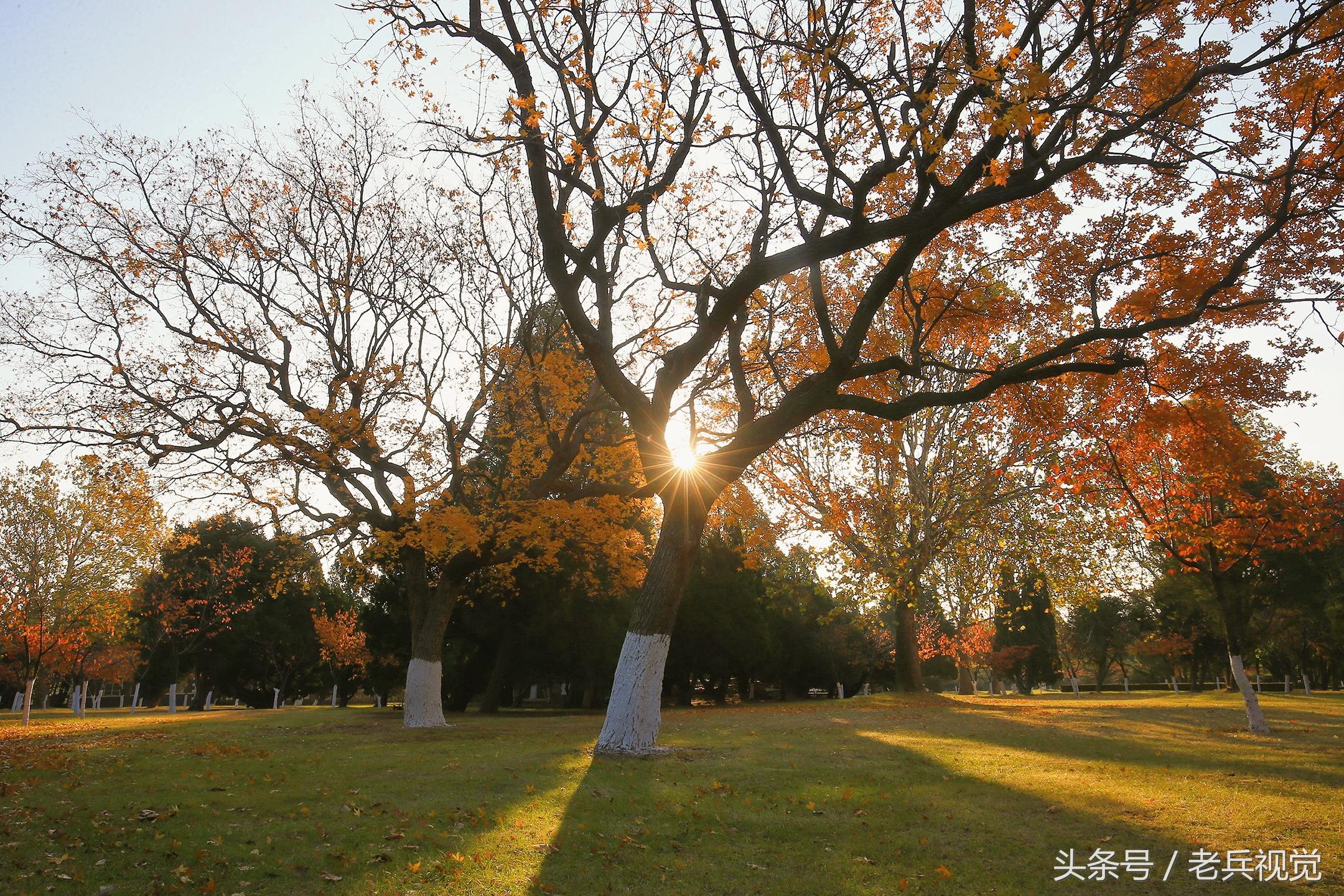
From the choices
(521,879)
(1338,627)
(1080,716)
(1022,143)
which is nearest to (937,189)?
(1022,143)

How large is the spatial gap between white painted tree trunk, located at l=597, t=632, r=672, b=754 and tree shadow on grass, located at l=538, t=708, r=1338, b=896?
0.43 metres

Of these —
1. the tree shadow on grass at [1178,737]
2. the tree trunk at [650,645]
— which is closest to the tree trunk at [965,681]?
the tree shadow on grass at [1178,737]

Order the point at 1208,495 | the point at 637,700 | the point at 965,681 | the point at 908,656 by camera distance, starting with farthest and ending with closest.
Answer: the point at 965,681 < the point at 908,656 < the point at 1208,495 < the point at 637,700

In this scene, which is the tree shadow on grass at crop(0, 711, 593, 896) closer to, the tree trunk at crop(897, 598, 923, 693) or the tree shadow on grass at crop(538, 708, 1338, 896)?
the tree shadow on grass at crop(538, 708, 1338, 896)

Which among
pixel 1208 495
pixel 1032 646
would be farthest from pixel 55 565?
pixel 1032 646

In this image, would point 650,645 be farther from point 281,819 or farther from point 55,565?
point 55,565

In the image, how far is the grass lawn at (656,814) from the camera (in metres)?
5.62

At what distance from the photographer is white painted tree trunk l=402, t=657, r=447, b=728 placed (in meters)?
18.2

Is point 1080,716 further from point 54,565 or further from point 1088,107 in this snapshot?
point 54,565

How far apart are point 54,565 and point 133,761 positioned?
781 inches

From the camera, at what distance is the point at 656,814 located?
25.4 ft

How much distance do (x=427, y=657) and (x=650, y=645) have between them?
9100 mm

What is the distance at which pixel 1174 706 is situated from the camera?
25062 mm

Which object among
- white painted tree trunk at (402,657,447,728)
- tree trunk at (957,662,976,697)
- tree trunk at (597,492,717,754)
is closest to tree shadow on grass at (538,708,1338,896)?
tree trunk at (597,492,717,754)
